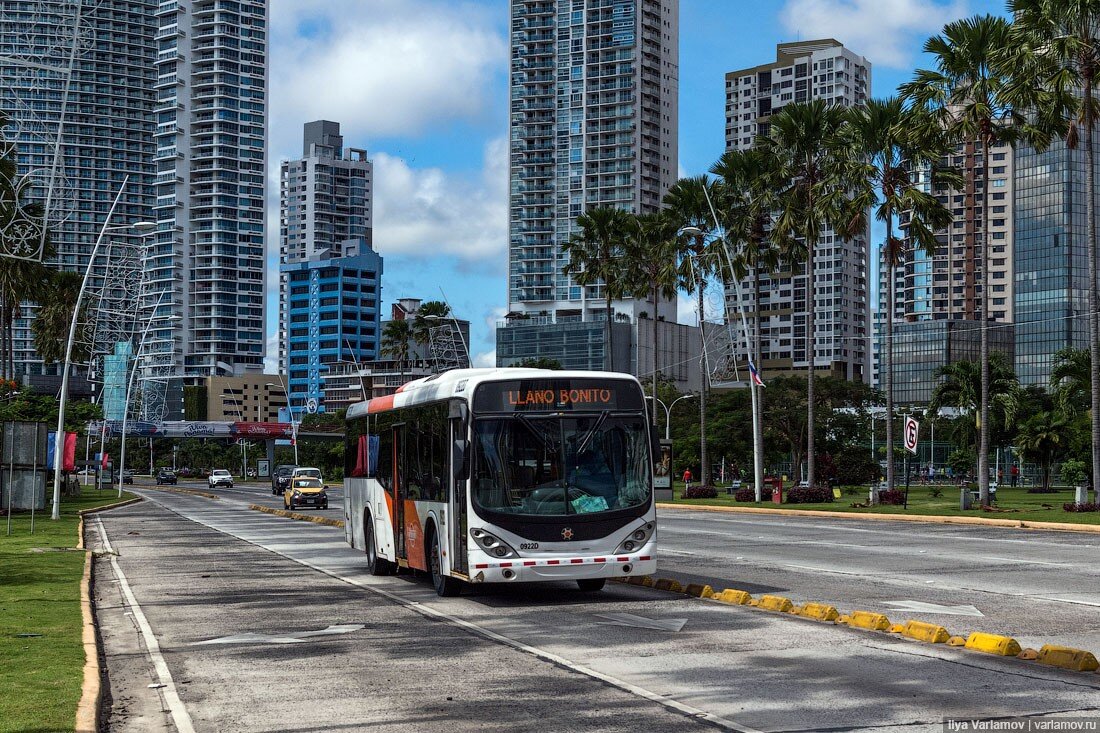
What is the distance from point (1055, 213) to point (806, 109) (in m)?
140

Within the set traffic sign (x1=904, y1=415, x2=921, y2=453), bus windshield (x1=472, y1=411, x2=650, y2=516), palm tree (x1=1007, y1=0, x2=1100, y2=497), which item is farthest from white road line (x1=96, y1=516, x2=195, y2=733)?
palm tree (x1=1007, y1=0, x2=1100, y2=497)

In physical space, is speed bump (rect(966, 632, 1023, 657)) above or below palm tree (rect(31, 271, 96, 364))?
below

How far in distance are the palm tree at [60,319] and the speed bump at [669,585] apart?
266 ft

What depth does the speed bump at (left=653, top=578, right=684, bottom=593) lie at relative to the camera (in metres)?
18.1

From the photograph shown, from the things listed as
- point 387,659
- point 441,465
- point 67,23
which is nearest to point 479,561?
point 441,465

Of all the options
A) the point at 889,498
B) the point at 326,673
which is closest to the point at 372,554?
the point at 326,673

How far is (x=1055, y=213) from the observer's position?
183 meters

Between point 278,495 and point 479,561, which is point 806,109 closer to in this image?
point 479,561

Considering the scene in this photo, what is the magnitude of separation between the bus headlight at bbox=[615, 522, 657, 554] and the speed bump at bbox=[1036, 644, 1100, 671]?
250 inches

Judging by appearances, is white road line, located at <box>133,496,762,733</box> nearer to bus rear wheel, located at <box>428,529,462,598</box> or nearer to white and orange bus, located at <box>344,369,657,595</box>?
bus rear wheel, located at <box>428,529,462,598</box>

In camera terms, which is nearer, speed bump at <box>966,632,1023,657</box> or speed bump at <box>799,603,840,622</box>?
speed bump at <box>966,632,1023,657</box>

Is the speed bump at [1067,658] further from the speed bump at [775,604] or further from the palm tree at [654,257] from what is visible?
the palm tree at [654,257]

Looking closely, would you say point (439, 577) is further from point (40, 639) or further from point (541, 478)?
point (40, 639)

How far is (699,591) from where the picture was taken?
17484 mm
